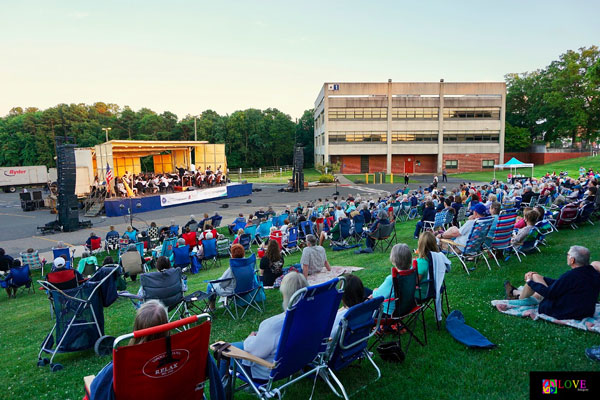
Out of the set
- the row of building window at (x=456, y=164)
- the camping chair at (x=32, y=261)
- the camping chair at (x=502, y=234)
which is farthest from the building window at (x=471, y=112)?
the camping chair at (x=32, y=261)

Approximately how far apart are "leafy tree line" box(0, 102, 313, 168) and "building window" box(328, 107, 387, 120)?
756 inches

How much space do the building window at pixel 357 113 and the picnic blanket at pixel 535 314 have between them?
1911 inches

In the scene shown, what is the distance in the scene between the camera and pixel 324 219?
12.1m

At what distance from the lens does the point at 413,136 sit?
171 ft

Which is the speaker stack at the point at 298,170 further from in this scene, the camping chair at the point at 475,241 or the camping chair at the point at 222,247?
the camping chair at the point at 475,241

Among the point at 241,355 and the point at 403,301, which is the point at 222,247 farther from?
the point at 241,355

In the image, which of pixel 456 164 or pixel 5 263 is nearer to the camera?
pixel 5 263

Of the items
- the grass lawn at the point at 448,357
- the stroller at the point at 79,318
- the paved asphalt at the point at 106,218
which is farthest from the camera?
the paved asphalt at the point at 106,218

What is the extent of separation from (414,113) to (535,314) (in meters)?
50.9

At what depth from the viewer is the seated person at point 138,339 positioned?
221cm

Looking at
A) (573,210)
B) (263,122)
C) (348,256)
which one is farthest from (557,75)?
(348,256)

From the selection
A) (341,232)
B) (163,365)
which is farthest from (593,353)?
(341,232)

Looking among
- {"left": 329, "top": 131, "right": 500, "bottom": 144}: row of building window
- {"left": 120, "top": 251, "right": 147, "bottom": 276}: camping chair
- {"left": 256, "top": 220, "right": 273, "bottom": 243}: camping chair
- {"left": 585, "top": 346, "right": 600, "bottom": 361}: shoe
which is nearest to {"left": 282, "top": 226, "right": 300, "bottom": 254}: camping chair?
{"left": 256, "top": 220, "right": 273, "bottom": 243}: camping chair

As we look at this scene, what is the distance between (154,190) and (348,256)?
2176 centimetres
